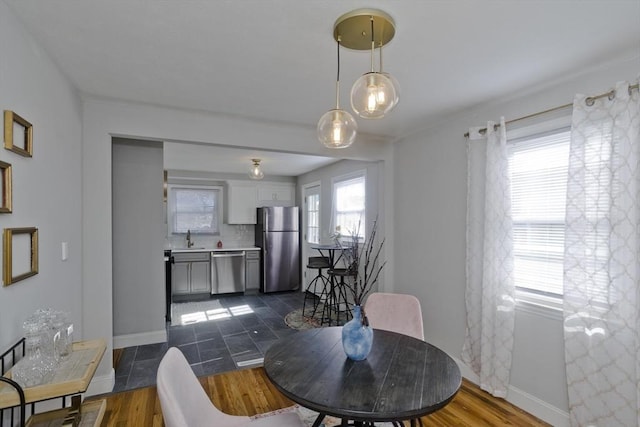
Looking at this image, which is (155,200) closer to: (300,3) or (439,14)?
(300,3)

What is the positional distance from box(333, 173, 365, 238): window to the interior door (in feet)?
2.33

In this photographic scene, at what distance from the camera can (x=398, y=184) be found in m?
3.73

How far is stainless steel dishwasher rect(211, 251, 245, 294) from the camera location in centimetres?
580

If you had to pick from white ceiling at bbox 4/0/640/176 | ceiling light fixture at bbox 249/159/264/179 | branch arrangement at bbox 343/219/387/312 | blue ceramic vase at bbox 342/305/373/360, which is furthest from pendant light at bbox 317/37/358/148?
ceiling light fixture at bbox 249/159/264/179

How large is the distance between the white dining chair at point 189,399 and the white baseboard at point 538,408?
1.85 m

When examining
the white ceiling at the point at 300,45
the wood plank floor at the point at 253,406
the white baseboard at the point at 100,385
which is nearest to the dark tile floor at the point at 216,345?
the white baseboard at the point at 100,385

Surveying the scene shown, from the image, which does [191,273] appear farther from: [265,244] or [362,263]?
[362,263]

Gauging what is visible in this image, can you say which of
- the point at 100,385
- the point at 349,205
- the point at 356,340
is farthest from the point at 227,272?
the point at 356,340

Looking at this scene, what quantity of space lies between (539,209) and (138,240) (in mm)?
3874

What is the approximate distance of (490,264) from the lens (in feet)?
8.36

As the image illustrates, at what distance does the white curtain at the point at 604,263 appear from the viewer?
1.80 m

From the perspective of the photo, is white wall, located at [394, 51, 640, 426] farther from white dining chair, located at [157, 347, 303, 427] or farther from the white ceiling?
white dining chair, located at [157, 347, 303, 427]

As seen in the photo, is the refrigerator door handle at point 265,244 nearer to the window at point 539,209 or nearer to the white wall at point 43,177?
the white wall at point 43,177

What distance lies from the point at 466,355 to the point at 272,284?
3934 mm
